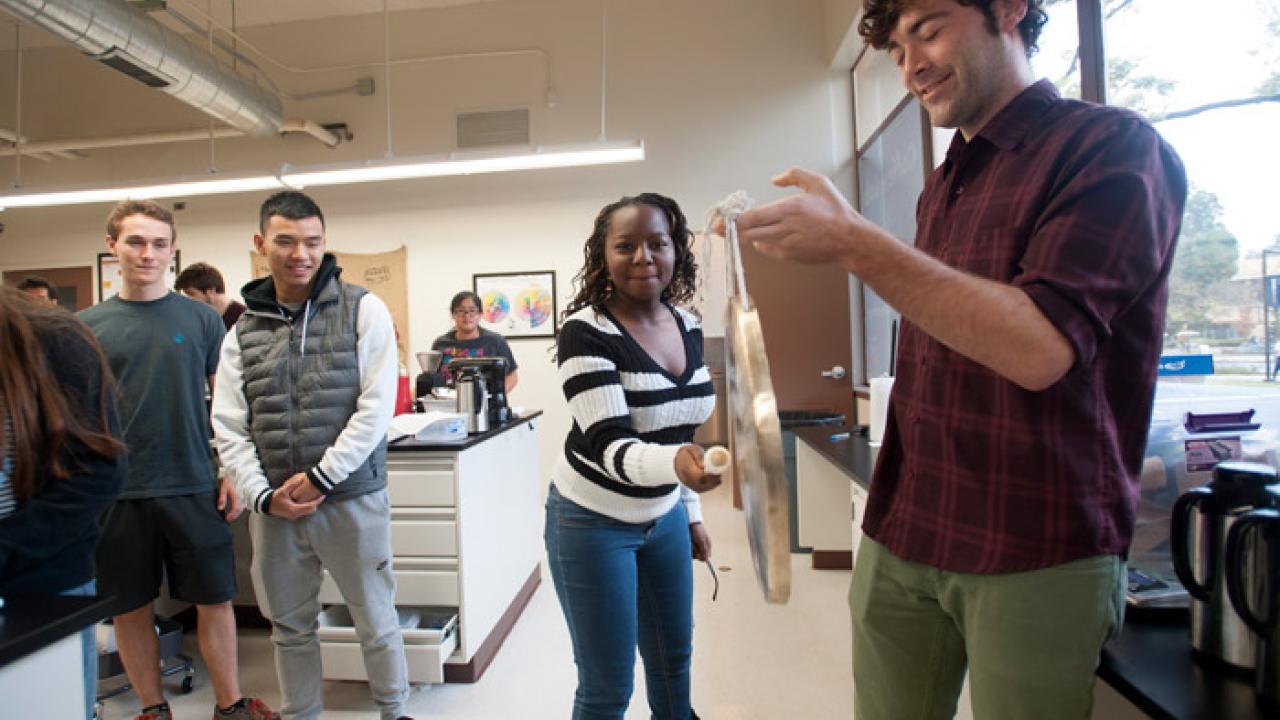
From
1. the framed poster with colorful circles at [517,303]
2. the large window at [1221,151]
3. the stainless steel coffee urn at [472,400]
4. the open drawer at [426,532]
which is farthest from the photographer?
the framed poster with colorful circles at [517,303]

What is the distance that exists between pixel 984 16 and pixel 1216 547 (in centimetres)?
71

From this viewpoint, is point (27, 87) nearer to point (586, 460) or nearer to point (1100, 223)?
point (586, 460)

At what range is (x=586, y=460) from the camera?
4.32 ft

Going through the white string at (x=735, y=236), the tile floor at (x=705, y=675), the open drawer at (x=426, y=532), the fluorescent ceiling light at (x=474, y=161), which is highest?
the fluorescent ceiling light at (x=474, y=161)

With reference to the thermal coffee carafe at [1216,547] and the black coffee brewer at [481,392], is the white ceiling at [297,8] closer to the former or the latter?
the black coffee brewer at [481,392]

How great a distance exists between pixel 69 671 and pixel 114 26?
13.6 feet

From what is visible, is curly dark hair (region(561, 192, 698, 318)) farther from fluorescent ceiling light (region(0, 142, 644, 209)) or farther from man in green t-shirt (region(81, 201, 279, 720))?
fluorescent ceiling light (region(0, 142, 644, 209))

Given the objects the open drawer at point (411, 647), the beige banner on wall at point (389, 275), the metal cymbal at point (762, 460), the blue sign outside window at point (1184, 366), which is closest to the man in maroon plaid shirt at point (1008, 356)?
the metal cymbal at point (762, 460)

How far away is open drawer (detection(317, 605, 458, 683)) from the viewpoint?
2.32 metres

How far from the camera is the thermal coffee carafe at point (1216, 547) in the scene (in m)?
0.83

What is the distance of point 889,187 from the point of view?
15.1 feet

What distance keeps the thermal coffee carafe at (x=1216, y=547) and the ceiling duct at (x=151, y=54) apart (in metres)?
4.73

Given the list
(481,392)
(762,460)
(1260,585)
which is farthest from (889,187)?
(762,460)

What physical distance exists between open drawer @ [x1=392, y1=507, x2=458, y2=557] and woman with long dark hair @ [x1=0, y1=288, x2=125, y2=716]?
126cm
